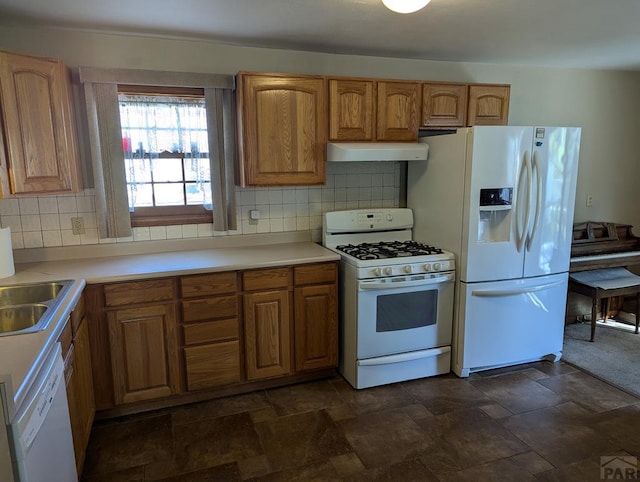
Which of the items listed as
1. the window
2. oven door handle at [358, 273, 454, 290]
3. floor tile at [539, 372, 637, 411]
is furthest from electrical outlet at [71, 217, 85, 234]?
floor tile at [539, 372, 637, 411]

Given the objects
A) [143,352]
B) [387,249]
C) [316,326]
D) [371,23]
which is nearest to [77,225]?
[143,352]

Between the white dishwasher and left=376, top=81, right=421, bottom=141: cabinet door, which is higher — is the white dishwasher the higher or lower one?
the lower one

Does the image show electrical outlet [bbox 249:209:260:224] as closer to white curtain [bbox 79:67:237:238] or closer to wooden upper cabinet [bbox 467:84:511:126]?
white curtain [bbox 79:67:237:238]

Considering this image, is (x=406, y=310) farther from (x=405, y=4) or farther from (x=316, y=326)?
(x=405, y=4)

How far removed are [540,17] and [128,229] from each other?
9.32ft

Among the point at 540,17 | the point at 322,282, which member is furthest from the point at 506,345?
the point at 540,17

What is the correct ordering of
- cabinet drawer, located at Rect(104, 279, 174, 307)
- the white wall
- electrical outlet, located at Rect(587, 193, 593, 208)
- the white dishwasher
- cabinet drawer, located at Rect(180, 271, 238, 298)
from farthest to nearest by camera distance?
electrical outlet, located at Rect(587, 193, 593, 208)
the white wall
cabinet drawer, located at Rect(180, 271, 238, 298)
cabinet drawer, located at Rect(104, 279, 174, 307)
the white dishwasher

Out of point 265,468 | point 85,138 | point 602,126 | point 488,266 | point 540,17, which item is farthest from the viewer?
point 602,126

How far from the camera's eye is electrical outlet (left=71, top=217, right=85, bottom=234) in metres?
2.92

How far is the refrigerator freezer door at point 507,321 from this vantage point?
3.10m

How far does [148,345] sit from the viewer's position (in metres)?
2.65

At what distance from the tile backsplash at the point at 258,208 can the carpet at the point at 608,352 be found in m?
1.92

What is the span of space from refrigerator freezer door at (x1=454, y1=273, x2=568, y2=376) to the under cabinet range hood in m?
1.00

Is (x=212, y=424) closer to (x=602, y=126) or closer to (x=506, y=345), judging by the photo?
(x=506, y=345)
